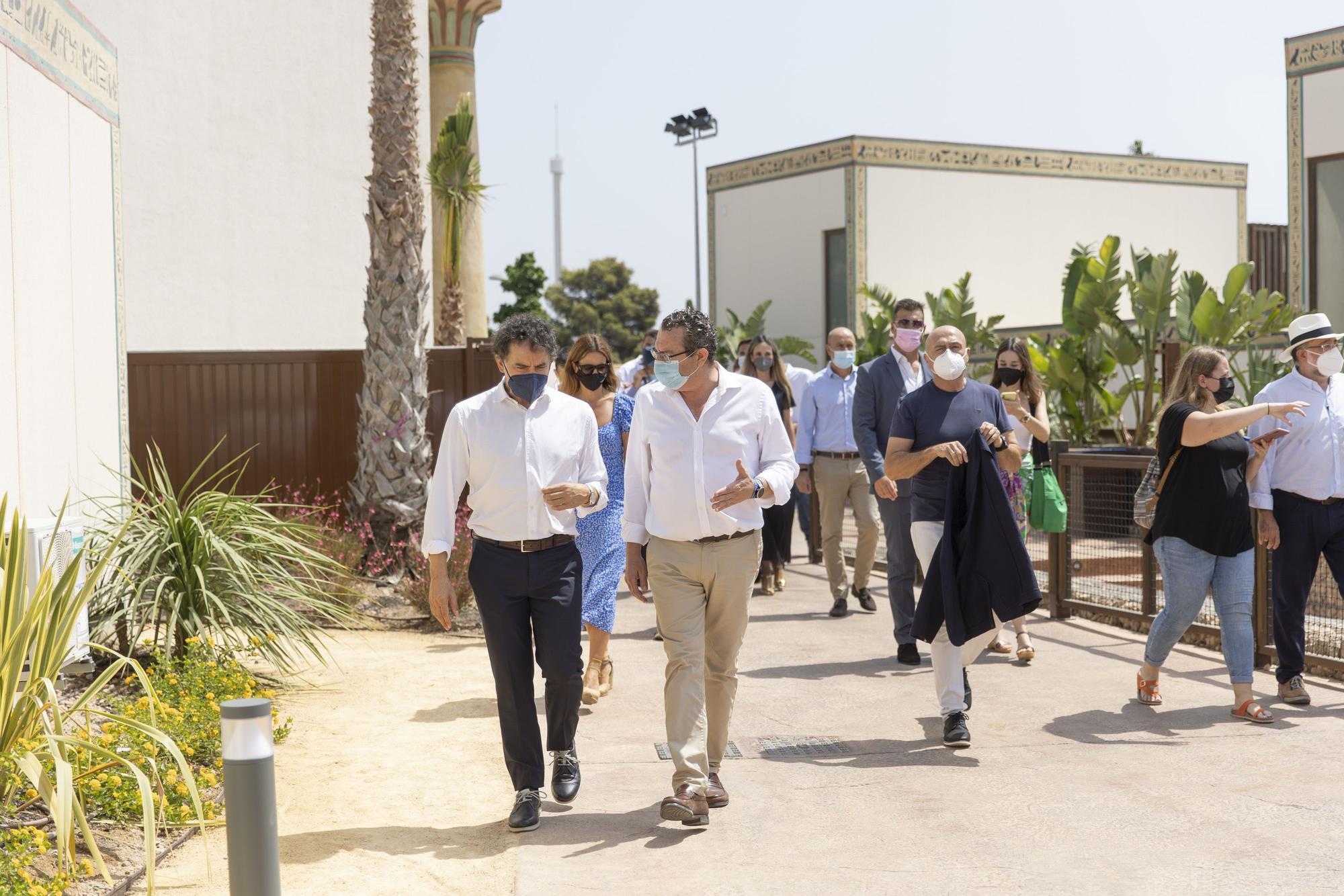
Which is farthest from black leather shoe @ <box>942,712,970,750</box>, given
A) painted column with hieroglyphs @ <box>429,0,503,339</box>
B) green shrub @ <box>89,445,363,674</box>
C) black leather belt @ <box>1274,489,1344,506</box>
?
painted column with hieroglyphs @ <box>429,0,503,339</box>

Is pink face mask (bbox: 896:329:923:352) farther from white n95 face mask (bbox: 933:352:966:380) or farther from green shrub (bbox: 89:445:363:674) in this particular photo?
green shrub (bbox: 89:445:363:674)

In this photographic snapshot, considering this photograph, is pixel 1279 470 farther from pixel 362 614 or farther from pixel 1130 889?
pixel 362 614

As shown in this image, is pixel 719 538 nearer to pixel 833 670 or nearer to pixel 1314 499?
pixel 833 670

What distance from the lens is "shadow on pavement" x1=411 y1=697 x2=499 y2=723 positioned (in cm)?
749

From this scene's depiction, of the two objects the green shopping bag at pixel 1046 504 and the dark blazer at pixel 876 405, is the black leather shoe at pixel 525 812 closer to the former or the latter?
the dark blazer at pixel 876 405

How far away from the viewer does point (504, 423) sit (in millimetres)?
5633

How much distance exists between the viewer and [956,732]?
6539 mm

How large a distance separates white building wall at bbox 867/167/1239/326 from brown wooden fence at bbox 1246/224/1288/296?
1.90m

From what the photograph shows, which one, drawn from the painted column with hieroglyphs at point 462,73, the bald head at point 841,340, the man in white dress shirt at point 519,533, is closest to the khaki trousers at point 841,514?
the bald head at point 841,340

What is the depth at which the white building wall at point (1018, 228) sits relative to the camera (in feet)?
96.1

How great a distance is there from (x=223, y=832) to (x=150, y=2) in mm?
13274

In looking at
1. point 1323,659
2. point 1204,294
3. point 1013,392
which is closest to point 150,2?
point 1013,392

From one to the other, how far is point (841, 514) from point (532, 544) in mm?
5740

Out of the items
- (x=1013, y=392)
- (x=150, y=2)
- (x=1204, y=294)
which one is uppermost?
(x=150, y=2)
